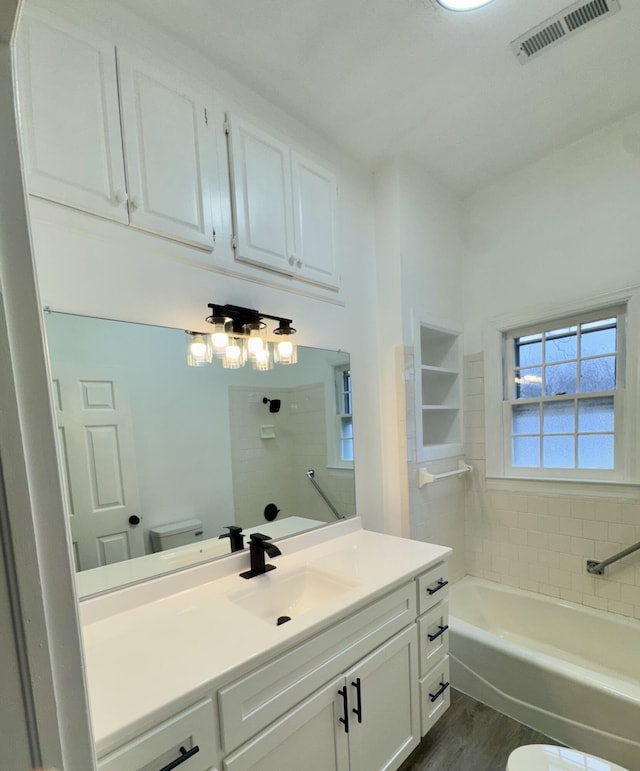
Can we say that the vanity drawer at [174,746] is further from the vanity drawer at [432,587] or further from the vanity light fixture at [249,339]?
the vanity light fixture at [249,339]

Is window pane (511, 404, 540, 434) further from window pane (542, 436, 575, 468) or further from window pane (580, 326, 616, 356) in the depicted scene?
window pane (580, 326, 616, 356)

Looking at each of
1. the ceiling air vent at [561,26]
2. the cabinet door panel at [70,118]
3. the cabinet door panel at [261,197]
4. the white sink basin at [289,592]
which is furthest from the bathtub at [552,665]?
the ceiling air vent at [561,26]

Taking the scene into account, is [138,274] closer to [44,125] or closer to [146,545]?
[44,125]

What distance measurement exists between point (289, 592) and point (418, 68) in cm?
236

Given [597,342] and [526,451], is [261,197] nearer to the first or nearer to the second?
[597,342]

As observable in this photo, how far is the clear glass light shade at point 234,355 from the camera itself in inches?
62.7

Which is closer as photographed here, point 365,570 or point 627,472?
point 365,570

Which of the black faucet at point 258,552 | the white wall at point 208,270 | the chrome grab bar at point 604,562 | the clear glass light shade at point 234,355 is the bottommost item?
the chrome grab bar at point 604,562

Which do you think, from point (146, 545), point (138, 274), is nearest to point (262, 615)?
point (146, 545)

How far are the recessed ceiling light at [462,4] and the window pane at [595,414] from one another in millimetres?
2068

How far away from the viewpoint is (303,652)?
1.05m

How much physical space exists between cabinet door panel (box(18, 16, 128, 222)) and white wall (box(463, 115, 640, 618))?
2328 mm

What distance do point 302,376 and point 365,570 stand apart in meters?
0.95

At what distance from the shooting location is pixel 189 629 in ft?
3.57
